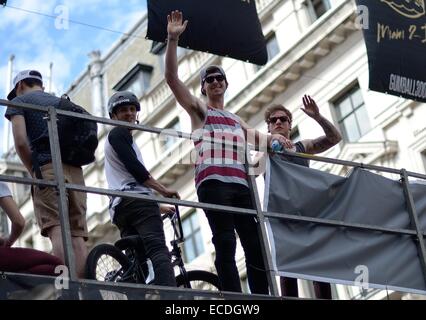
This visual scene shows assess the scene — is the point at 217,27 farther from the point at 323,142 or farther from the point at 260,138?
the point at 260,138

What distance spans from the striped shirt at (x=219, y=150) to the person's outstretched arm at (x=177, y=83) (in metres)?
0.09

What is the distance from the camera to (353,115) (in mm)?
27266

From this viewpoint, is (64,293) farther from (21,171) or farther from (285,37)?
(21,171)

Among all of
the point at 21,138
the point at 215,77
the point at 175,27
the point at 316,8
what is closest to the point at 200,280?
the point at 215,77

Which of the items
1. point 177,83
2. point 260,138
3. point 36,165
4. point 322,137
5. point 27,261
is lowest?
point 27,261

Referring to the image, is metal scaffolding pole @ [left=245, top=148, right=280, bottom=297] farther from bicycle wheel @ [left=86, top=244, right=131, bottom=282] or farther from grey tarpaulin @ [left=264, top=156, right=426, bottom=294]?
bicycle wheel @ [left=86, top=244, right=131, bottom=282]

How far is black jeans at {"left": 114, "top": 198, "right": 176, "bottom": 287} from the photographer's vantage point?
808cm

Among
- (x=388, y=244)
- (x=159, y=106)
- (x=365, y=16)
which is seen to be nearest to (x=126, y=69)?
(x=159, y=106)

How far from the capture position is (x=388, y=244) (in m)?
9.52

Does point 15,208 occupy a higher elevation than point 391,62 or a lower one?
lower

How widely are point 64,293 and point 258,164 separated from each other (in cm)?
253

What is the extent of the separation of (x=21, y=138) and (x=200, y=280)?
6.90 feet

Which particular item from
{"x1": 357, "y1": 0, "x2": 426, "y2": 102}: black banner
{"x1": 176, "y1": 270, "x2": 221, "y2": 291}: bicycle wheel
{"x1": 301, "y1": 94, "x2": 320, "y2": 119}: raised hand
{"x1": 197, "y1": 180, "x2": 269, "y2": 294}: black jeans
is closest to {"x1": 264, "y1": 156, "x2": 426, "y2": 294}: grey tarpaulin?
{"x1": 197, "y1": 180, "x2": 269, "y2": 294}: black jeans

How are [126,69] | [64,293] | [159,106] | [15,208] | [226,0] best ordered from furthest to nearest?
[126,69] → [159,106] → [226,0] → [15,208] → [64,293]
